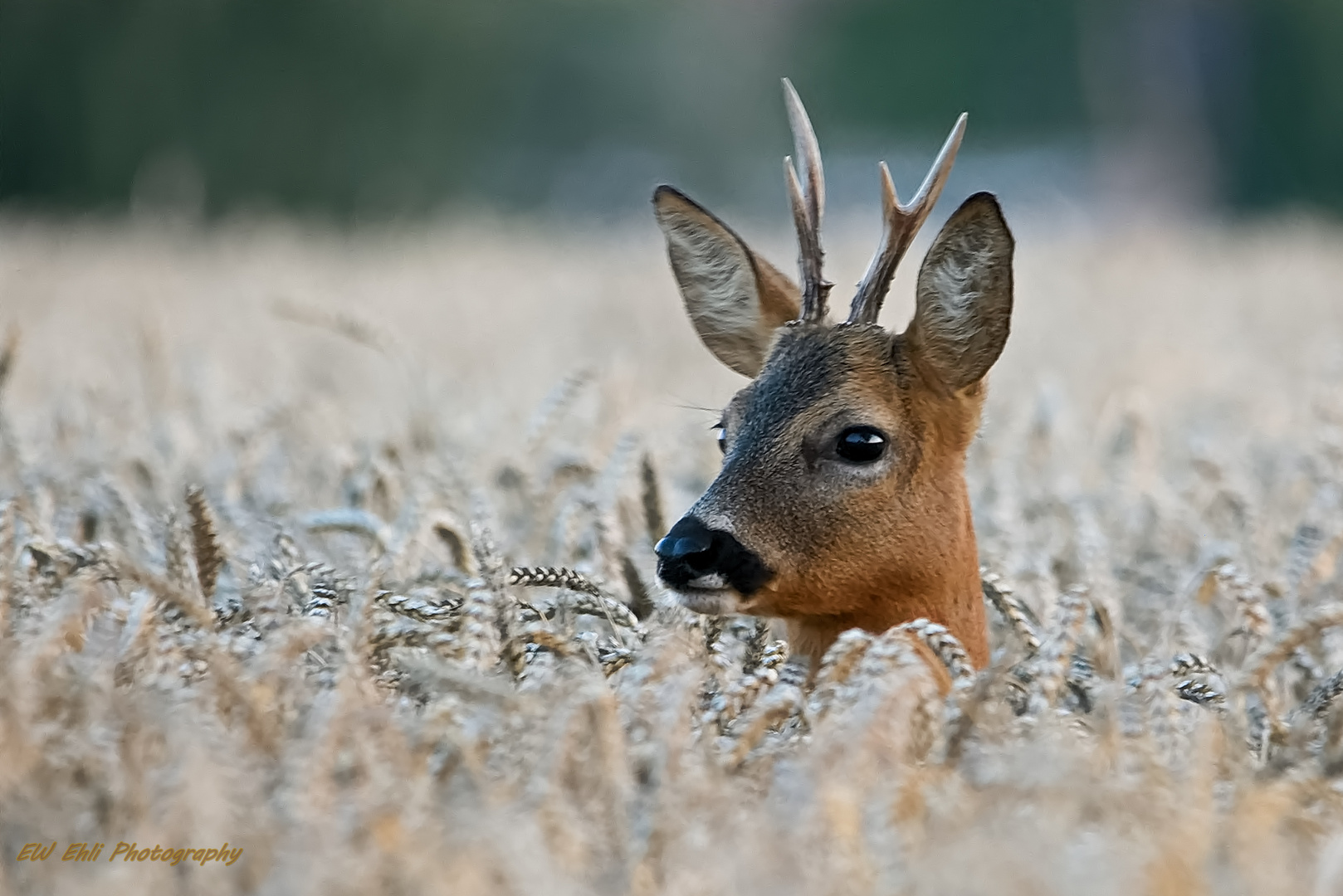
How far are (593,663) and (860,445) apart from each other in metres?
0.76

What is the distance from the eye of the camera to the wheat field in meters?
2.20

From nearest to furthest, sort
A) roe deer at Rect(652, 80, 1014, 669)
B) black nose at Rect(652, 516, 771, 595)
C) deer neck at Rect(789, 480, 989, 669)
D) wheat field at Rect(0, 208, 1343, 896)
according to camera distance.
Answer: wheat field at Rect(0, 208, 1343, 896), black nose at Rect(652, 516, 771, 595), roe deer at Rect(652, 80, 1014, 669), deer neck at Rect(789, 480, 989, 669)

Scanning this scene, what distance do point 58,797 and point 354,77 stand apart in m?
18.5

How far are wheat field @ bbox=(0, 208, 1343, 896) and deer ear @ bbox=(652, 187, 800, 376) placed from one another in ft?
1.35

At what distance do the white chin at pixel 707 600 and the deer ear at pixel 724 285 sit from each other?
801 mm

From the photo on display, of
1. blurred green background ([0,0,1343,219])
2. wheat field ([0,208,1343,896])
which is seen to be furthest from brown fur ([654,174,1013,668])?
blurred green background ([0,0,1343,219])

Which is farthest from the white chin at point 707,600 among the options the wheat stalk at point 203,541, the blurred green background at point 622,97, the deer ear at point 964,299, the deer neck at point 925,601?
the blurred green background at point 622,97

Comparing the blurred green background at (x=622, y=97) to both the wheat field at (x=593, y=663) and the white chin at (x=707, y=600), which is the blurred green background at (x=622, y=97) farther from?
the white chin at (x=707, y=600)

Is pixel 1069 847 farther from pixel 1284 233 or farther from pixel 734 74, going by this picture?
pixel 734 74

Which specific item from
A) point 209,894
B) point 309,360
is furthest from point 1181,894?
point 309,360

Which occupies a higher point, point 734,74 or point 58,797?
point 734,74

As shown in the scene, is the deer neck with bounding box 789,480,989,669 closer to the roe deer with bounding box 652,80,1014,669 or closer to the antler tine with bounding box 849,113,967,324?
the roe deer with bounding box 652,80,1014,669

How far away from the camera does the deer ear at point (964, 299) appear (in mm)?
3598

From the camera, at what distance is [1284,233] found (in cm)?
1500
